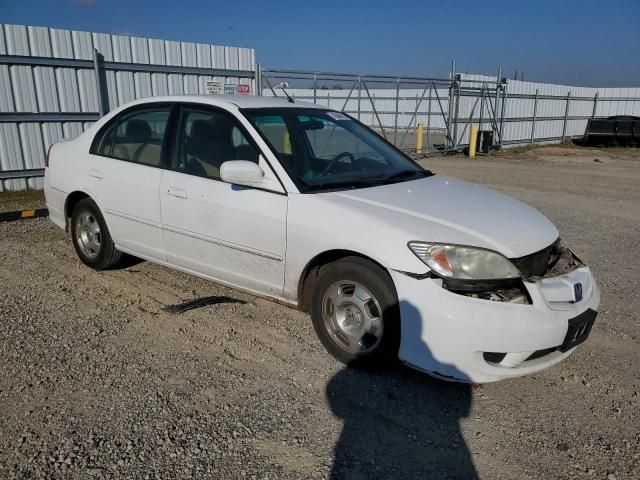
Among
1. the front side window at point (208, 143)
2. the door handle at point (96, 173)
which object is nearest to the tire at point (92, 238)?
the door handle at point (96, 173)

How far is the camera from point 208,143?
4254 mm

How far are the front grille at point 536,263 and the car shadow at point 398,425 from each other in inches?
28.7

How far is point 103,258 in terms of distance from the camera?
5184 mm

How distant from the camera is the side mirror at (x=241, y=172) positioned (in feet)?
12.0

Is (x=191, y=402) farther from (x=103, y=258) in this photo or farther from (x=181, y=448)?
(x=103, y=258)

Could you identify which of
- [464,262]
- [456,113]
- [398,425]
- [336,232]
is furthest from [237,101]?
[456,113]

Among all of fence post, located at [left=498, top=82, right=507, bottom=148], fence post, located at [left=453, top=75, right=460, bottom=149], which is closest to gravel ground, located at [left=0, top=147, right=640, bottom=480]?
fence post, located at [left=453, top=75, right=460, bottom=149]

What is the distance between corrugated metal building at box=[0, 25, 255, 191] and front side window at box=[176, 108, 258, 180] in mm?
6270

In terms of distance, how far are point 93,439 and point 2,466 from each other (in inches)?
15.9

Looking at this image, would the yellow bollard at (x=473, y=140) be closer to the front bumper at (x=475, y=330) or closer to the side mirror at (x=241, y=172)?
the side mirror at (x=241, y=172)

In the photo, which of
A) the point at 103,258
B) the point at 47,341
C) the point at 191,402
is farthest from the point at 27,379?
the point at 103,258

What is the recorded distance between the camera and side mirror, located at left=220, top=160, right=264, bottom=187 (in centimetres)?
366

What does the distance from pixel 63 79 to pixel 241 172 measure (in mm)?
7491

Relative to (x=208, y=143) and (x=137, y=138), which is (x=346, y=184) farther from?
(x=137, y=138)
